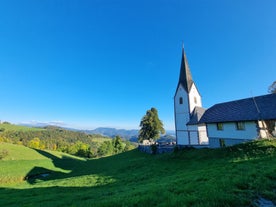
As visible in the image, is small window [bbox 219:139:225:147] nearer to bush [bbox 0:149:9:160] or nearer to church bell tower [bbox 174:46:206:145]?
church bell tower [bbox 174:46:206:145]

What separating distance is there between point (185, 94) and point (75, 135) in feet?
582

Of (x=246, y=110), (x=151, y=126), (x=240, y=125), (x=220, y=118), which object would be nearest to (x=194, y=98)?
(x=220, y=118)

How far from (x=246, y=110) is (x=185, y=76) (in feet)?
51.5

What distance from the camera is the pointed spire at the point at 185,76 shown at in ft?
108

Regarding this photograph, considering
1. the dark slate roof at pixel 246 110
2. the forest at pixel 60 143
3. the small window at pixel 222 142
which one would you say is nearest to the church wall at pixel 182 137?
the dark slate roof at pixel 246 110

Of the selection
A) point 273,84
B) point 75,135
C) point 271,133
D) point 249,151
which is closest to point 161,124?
point 273,84

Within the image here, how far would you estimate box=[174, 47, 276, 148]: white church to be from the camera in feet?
58.2

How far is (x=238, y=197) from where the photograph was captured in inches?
190

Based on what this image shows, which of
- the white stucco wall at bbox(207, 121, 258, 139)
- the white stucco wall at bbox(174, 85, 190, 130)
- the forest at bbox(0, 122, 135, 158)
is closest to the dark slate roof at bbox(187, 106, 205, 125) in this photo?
the white stucco wall at bbox(174, 85, 190, 130)

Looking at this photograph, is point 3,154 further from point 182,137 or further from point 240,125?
point 240,125

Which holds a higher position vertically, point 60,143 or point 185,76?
point 185,76

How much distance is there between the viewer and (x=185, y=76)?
3391cm

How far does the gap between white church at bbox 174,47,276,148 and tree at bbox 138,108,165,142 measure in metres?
11.3

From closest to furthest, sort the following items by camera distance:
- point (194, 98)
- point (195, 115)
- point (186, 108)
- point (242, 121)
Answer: point (242, 121)
point (195, 115)
point (186, 108)
point (194, 98)
